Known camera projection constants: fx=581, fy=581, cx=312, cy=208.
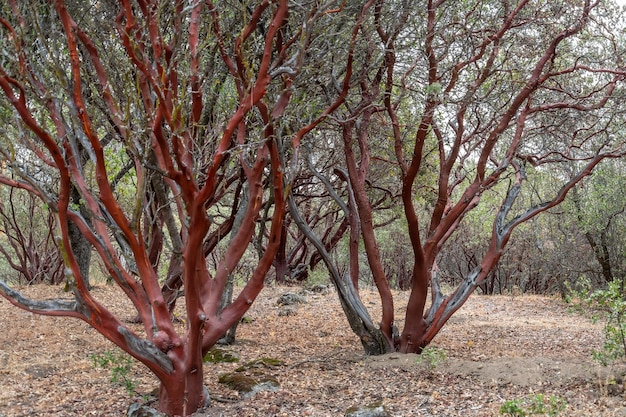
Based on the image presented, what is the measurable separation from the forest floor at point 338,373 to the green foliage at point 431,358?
0.03m

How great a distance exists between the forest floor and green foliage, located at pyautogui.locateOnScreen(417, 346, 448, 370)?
0.11ft

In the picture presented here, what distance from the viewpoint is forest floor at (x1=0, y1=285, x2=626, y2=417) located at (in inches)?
198

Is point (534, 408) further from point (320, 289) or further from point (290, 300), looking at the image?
point (320, 289)

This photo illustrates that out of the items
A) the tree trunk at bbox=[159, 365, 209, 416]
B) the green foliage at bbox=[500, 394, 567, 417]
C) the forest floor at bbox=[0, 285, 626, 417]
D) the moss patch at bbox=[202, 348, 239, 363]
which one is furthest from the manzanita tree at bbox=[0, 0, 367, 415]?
the green foliage at bbox=[500, 394, 567, 417]

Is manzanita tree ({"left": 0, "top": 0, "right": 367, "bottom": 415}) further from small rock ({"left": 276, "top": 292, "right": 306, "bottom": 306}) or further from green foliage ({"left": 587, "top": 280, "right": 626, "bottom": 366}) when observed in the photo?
small rock ({"left": 276, "top": 292, "right": 306, "bottom": 306})

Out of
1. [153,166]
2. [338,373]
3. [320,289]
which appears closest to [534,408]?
[338,373]

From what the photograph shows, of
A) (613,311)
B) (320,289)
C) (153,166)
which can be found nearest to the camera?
(153,166)

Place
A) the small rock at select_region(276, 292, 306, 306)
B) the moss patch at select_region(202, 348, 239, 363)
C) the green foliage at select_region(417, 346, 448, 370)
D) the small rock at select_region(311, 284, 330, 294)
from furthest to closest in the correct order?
the small rock at select_region(311, 284, 330, 294) → the small rock at select_region(276, 292, 306, 306) → the moss patch at select_region(202, 348, 239, 363) → the green foliage at select_region(417, 346, 448, 370)

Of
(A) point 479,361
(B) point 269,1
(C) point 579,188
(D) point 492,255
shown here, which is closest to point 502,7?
(D) point 492,255

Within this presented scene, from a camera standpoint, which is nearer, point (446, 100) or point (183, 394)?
point (183, 394)

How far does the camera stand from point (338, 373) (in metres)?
6.29

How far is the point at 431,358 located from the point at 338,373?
3.42ft

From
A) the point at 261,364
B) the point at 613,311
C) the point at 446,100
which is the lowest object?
the point at 261,364

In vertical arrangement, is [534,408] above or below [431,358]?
below
